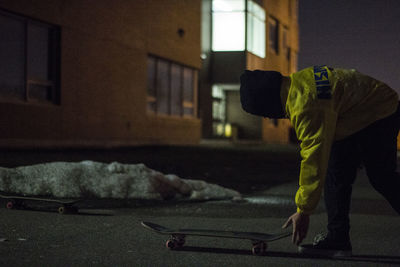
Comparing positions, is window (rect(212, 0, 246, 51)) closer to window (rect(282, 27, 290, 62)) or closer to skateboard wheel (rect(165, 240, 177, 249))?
window (rect(282, 27, 290, 62))

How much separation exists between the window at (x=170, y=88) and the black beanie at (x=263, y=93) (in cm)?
1879

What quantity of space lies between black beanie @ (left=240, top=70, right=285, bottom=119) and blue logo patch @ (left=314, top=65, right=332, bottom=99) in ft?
0.81

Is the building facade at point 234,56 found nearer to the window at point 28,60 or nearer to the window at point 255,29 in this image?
the window at point 255,29

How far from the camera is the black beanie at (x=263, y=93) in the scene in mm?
3807

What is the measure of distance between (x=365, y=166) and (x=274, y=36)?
4065 centimetres

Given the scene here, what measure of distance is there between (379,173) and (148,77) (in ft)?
62.5

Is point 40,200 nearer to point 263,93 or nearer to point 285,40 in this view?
point 263,93

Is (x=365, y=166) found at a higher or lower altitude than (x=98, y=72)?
lower

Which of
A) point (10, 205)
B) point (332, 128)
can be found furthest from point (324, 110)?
point (10, 205)

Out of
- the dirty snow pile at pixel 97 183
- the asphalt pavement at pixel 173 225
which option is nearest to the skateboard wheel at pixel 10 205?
the asphalt pavement at pixel 173 225

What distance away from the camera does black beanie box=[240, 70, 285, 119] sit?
Answer: 150 inches

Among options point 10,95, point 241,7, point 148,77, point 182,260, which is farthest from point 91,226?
point 241,7

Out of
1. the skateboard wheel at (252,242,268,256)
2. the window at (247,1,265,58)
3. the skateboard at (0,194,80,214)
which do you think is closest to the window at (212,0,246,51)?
the window at (247,1,265,58)

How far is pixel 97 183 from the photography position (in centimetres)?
736
